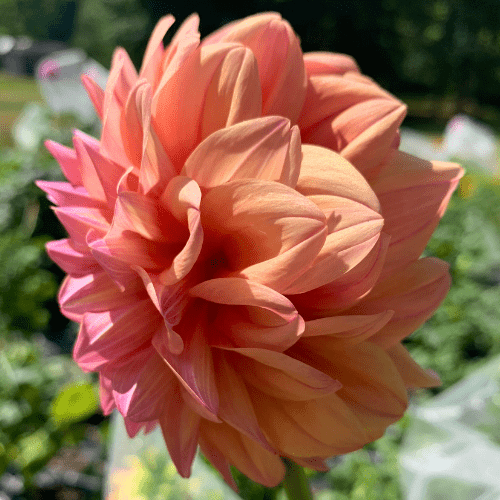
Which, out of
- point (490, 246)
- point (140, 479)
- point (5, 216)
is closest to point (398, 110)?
point (140, 479)

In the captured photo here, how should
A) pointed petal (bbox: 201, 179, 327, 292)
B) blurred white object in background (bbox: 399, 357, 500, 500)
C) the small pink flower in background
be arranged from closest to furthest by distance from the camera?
1. pointed petal (bbox: 201, 179, 327, 292)
2. blurred white object in background (bbox: 399, 357, 500, 500)
3. the small pink flower in background

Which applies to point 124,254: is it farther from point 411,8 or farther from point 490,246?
point 411,8

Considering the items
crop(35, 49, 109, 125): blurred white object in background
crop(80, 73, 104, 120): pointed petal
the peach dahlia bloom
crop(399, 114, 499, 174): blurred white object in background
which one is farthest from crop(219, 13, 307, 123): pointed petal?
crop(35, 49, 109, 125): blurred white object in background

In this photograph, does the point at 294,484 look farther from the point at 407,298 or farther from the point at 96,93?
the point at 96,93

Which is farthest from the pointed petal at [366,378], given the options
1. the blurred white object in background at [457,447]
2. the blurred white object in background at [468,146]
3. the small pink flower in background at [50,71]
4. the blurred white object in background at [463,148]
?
the small pink flower in background at [50,71]

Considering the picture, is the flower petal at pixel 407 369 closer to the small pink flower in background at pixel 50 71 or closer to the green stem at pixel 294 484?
the green stem at pixel 294 484

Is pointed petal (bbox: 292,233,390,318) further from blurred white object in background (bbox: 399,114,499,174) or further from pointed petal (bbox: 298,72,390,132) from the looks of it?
blurred white object in background (bbox: 399,114,499,174)
